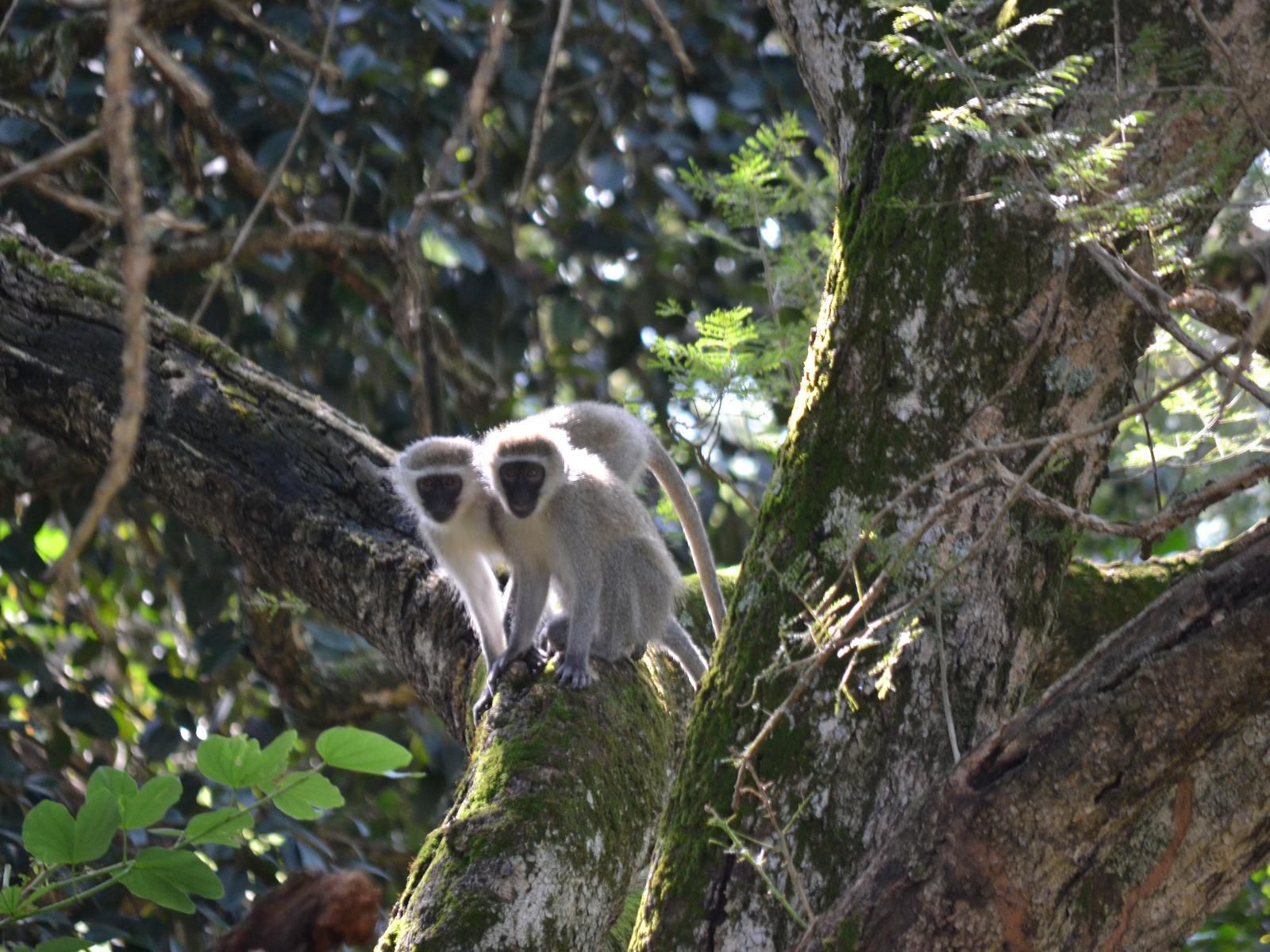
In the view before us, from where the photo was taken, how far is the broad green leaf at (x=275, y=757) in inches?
95.9

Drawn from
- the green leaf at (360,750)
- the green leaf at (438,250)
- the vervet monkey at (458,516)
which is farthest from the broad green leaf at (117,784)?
the green leaf at (438,250)

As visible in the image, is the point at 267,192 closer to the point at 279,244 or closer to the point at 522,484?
the point at 522,484

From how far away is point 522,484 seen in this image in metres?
4.40

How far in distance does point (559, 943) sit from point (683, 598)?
2071 mm

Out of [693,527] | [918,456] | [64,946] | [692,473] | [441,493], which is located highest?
[692,473]

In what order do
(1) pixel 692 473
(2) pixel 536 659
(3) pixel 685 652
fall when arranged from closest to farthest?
(2) pixel 536 659
(3) pixel 685 652
(1) pixel 692 473

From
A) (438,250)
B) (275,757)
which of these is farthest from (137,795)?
(438,250)

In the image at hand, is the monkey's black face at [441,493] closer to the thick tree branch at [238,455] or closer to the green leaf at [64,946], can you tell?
the thick tree branch at [238,455]

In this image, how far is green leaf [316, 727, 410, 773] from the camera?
97.7 inches

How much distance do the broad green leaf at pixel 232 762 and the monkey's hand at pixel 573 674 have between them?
1237mm

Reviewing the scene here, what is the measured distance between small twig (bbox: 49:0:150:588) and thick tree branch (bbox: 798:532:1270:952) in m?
1.32

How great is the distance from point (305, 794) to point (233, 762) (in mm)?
170

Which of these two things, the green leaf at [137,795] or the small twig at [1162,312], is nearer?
the small twig at [1162,312]

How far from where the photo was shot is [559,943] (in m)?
2.69
